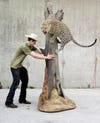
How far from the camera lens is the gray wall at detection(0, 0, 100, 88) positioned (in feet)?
34.9

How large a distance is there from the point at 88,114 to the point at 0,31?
4.11 metres

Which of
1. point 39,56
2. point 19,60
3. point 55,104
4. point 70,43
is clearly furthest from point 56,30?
point 70,43

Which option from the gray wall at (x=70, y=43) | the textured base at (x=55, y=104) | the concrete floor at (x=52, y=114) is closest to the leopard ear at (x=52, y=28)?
A: the textured base at (x=55, y=104)

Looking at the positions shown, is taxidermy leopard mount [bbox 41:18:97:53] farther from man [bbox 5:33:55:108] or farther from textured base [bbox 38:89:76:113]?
textured base [bbox 38:89:76:113]

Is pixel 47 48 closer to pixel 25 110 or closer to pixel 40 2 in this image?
pixel 25 110

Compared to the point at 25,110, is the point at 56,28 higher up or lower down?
higher up

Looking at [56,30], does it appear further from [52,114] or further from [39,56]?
[52,114]

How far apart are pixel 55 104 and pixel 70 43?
337 cm

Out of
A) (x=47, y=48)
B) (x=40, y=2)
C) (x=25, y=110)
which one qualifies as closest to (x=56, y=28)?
(x=47, y=48)

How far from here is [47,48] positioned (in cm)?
804

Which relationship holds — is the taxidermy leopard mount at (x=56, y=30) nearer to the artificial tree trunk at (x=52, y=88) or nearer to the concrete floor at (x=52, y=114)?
the artificial tree trunk at (x=52, y=88)

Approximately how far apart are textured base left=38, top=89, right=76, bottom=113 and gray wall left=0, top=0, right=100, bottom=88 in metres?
2.84

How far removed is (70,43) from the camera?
10820mm

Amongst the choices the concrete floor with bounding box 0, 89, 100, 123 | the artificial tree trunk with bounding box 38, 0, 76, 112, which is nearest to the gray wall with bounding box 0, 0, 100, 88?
the concrete floor with bounding box 0, 89, 100, 123
